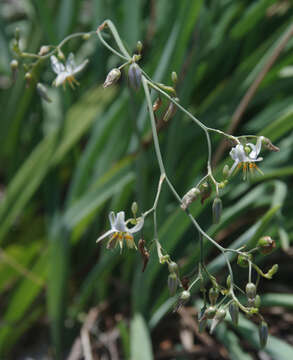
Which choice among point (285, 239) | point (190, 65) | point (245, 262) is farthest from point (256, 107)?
point (245, 262)

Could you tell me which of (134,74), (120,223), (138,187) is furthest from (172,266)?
(138,187)

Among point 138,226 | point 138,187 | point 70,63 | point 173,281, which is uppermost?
point 70,63

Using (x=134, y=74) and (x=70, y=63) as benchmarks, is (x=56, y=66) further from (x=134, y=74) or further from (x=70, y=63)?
(x=134, y=74)

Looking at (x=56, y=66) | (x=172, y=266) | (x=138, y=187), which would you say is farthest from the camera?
(x=138, y=187)

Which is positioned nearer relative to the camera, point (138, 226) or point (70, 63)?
point (138, 226)

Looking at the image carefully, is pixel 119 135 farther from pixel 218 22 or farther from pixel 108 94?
pixel 218 22

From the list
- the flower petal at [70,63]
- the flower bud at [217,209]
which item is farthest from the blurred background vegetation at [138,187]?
the flower bud at [217,209]

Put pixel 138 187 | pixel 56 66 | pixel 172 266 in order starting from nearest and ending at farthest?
1. pixel 172 266
2. pixel 56 66
3. pixel 138 187

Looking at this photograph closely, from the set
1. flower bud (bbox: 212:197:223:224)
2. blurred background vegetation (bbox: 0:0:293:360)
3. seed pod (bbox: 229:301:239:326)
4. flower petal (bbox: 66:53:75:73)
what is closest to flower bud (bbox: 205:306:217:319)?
seed pod (bbox: 229:301:239:326)

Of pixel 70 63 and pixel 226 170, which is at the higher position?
pixel 70 63
